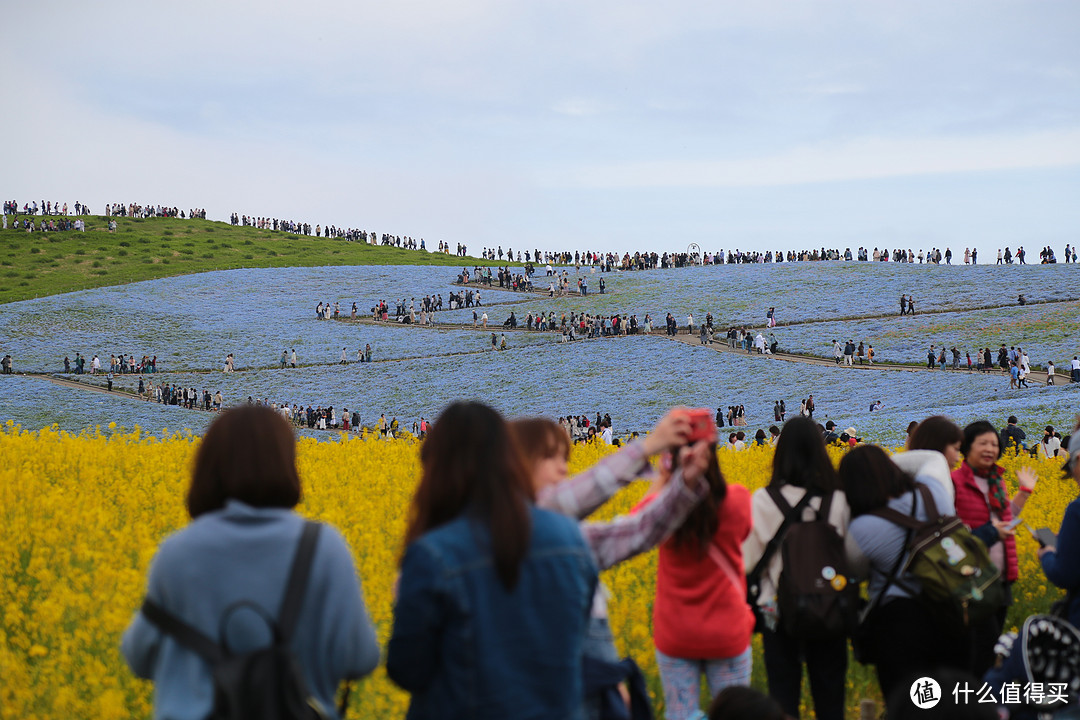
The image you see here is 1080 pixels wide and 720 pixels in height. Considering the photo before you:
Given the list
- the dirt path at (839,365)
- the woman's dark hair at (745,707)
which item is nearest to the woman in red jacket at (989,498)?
the woman's dark hair at (745,707)

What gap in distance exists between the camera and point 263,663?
2.72m

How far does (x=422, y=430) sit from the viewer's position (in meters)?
31.6

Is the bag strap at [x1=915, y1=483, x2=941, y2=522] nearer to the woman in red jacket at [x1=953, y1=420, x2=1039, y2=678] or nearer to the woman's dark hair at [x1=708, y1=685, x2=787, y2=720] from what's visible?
the woman in red jacket at [x1=953, y1=420, x2=1039, y2=678]

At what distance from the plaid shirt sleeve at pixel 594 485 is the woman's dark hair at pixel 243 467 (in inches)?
38.1

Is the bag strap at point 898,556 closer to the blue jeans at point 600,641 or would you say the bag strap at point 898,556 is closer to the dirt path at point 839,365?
the blue jeans at point 600,641

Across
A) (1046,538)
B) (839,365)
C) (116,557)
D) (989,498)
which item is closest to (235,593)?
(116,557)

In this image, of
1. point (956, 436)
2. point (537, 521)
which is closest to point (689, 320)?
point (956, 436)

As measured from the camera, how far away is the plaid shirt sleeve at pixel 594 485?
138 inches

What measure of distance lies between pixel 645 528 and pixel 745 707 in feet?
2.41

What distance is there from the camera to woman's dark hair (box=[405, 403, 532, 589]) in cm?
285

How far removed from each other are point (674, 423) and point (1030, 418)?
978 inches

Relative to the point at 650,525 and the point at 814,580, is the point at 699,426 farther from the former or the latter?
the point at 814,580

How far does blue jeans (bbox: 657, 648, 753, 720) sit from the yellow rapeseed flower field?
0.94 meters

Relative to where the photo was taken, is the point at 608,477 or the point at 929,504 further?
the point at 929,504
